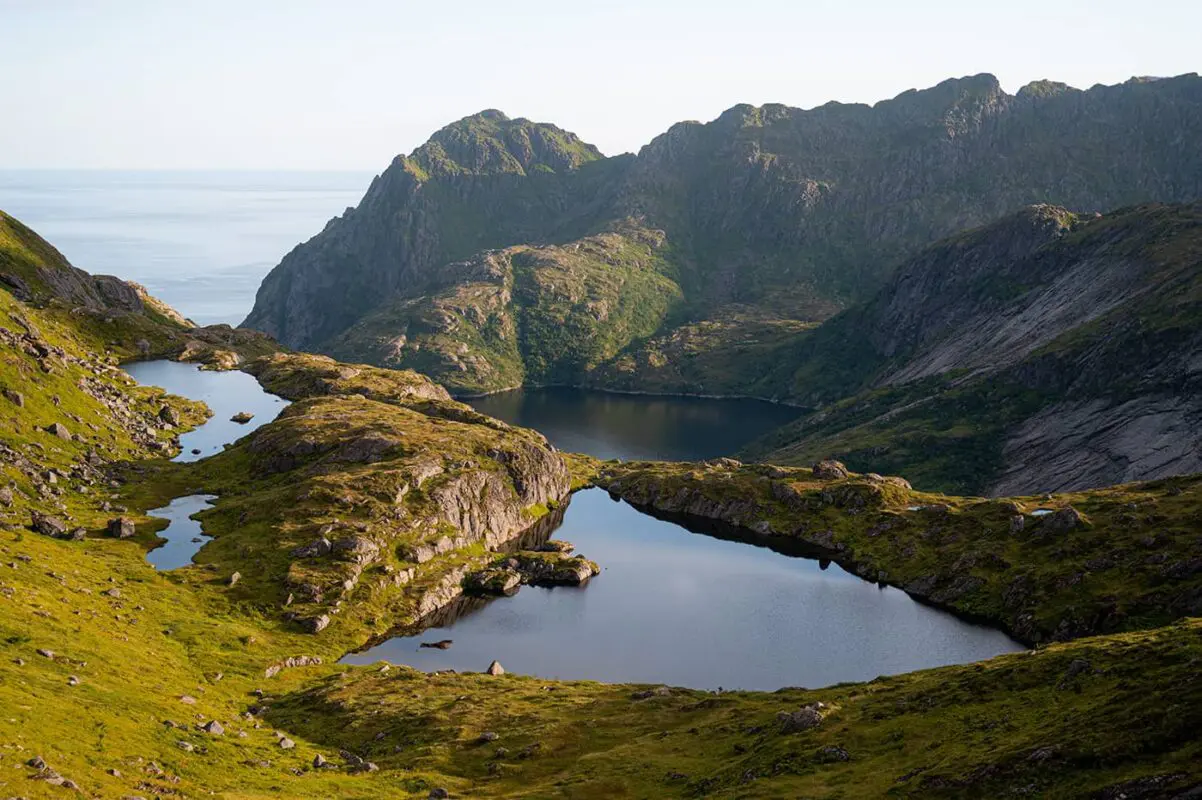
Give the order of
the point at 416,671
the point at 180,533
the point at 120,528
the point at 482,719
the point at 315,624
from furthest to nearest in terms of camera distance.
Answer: the point at 180,533 < the point at 120,528 < the point at 315,624 < the point at 416,671 < the point at 482,719

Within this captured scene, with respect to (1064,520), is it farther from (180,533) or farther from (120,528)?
(120,528)

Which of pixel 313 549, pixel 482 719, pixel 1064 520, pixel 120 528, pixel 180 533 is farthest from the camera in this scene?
pixel 1064 520

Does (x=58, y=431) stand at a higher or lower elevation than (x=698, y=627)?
higher

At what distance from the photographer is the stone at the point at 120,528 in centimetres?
14725

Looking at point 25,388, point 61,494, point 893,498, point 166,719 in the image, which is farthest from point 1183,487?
point 25,388

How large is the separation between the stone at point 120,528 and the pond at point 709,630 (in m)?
45.7

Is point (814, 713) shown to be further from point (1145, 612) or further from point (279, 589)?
point (279, 589)

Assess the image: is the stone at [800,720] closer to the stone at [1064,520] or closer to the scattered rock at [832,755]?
the scattered rock at [832,755]

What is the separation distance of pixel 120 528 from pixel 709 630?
305 ft

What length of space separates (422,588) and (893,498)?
101m

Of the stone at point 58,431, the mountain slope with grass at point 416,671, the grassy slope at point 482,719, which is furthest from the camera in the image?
the stone at point 58,431

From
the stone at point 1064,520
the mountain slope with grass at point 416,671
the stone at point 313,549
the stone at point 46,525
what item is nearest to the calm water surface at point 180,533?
the mountain slope with grass at point 416,671

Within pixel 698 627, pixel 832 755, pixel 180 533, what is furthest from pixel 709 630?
pixel 180 533

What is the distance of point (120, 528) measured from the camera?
485 feet
